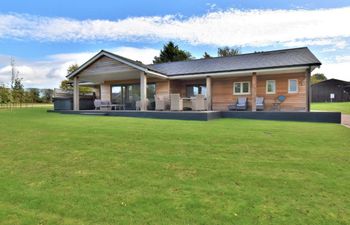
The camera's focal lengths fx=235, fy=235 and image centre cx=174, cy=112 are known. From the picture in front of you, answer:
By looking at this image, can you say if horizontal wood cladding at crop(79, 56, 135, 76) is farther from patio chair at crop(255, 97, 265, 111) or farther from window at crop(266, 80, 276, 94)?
window at crop(266, 80, 276, 94)

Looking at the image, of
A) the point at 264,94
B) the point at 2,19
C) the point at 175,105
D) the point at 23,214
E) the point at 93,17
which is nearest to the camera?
the point at 23,214

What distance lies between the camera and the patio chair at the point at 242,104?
15.0 m

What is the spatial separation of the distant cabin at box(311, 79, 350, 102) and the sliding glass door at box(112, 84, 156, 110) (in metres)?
41.7

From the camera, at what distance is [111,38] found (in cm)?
2573

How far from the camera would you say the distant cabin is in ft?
153

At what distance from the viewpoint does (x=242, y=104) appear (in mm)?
15031

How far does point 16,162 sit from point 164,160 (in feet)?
9.74

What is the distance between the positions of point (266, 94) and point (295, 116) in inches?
144

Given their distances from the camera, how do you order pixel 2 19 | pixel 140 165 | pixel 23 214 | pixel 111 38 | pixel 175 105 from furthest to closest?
pixel 111 38 → pixel 2 19 → pixel 175 105 → pixel 140 165 → pixel 23 214

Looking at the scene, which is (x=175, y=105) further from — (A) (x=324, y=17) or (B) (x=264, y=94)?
(A) (x=324, y=17)

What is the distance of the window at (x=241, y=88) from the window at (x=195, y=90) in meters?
2.30

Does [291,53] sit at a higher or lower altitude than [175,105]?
higher

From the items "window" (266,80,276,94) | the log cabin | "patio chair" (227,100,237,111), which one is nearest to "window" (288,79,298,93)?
the log cabin

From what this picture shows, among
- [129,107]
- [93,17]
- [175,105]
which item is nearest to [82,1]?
[93,17]
